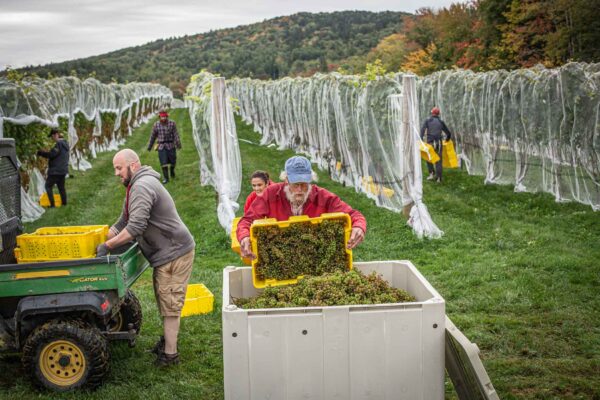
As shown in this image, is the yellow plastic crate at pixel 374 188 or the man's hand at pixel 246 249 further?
the yellow plastic crate at pixel 374 188

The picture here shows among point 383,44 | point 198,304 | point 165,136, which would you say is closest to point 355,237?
point 198,304

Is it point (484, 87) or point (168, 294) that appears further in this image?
point (484, 87)

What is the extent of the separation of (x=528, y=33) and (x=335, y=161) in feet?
55.3

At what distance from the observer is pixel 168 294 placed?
18.4ft

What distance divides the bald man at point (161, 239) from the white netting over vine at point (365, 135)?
5.33 metres

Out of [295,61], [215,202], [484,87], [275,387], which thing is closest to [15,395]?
[275,387]

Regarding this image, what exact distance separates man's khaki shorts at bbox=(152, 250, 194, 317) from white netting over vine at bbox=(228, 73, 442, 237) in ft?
17.4

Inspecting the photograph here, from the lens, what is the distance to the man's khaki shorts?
18.4ft

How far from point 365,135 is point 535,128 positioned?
3558mm

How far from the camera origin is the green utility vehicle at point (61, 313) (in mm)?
5113

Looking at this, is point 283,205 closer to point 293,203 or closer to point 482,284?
point 293,203

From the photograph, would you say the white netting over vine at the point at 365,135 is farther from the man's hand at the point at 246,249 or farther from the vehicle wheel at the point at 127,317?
the man's hand at the point at 246,249

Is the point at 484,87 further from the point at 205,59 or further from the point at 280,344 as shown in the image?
the point at 205,59

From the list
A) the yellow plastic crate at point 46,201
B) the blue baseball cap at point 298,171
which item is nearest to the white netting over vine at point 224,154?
the yellow plastic crate at point 46,201
